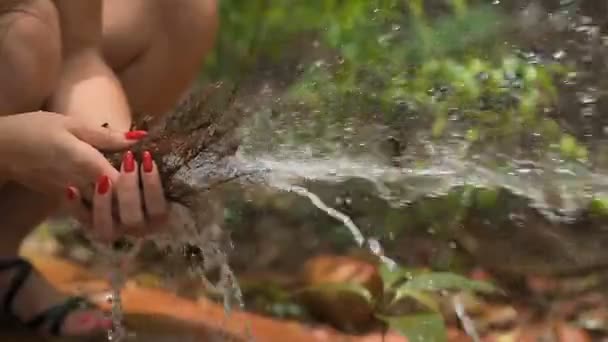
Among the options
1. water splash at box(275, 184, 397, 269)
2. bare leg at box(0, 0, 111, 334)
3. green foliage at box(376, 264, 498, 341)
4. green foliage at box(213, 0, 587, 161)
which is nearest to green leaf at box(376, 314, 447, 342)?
green foliage at box(376, 264, 498, 341)

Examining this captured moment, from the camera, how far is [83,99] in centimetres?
75

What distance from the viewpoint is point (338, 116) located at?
107 centimetres

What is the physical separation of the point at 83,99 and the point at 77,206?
0.15 metres

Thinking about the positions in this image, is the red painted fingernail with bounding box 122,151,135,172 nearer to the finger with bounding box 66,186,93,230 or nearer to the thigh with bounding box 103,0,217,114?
the finger with bounding box 66,186,93,230

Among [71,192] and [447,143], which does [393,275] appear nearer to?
[447,143]

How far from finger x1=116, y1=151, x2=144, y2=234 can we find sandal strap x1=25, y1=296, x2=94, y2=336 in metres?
0.30

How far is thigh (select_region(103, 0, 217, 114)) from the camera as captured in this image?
911 millimetres

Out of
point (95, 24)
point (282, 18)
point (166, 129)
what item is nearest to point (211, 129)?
point (166, 129)

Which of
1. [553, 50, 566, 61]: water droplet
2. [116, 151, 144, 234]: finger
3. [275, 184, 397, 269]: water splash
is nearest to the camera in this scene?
[116, 151, 144, 234]: finger

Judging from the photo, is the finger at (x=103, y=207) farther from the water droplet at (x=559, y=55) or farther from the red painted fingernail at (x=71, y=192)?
the water droplet at (x=559, y=55)

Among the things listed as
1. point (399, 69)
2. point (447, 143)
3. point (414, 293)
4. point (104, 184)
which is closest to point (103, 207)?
point (104, 184)

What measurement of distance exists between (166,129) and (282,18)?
2.25 ft

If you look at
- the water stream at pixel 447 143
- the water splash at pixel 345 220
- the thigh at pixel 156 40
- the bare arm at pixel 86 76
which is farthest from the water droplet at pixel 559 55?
the bare arm at pixel 86 76

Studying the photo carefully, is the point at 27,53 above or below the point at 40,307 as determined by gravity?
above
